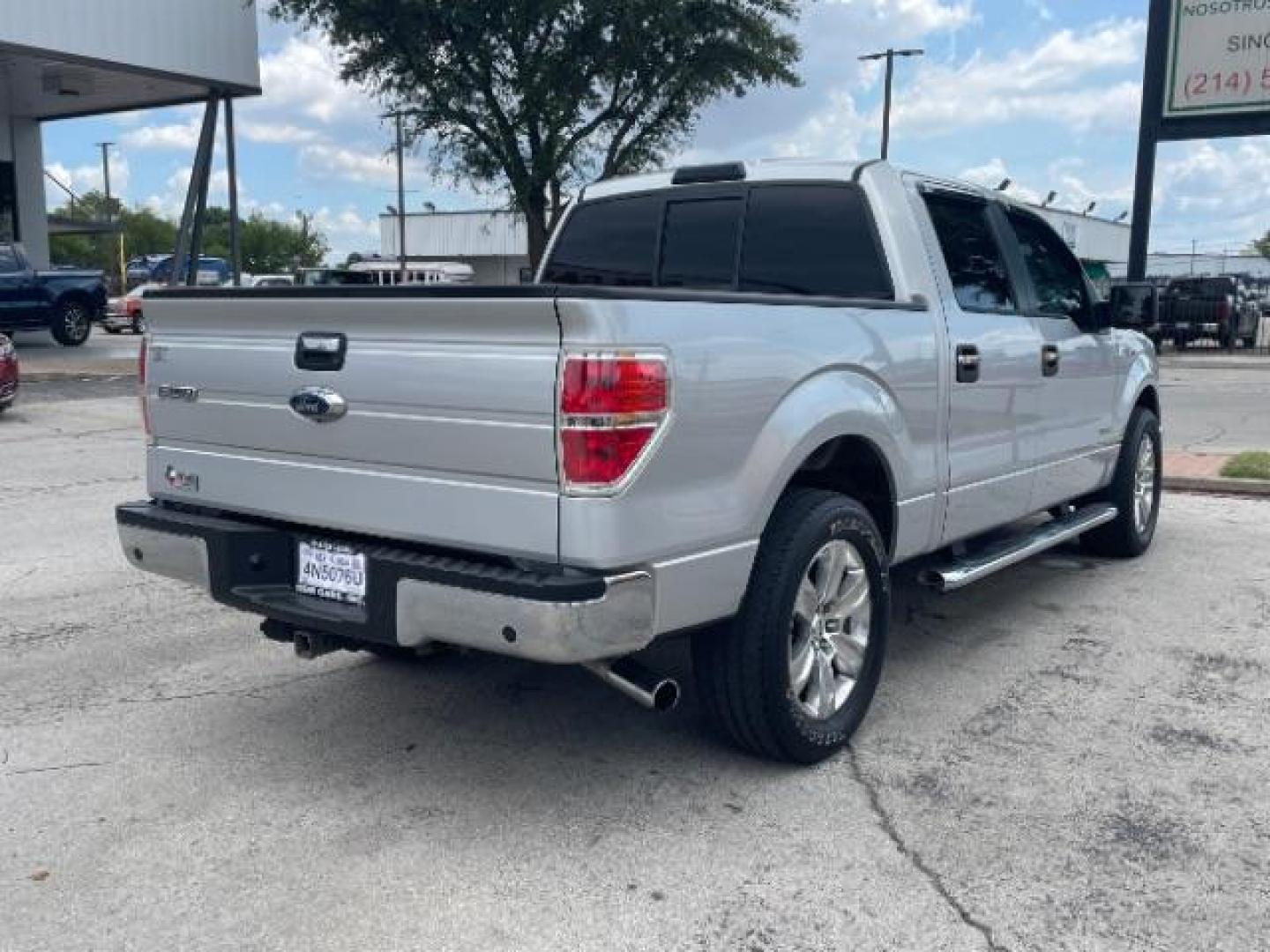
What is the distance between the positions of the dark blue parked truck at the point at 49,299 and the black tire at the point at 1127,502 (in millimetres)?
19209

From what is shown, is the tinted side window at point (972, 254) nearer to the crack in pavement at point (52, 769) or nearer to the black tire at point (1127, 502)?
the black tire at point (1127, 502)

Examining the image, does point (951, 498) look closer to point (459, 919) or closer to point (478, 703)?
point (478, 703)

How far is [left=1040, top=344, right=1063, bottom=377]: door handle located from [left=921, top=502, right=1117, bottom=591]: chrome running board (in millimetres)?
727

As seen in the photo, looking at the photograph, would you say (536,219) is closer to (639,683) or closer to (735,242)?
(735,242)

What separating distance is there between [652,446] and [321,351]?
1085 millimetres

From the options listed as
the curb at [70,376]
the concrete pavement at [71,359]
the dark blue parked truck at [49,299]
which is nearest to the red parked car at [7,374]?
the curb at [70,376]

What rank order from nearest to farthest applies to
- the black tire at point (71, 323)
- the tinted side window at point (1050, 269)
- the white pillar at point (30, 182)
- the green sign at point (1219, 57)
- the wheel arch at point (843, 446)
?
1. the wheel arch at point (843, 446)
2. the tinted side window at point (1050, 269)
3. the green sign at point (1219, 57)
4. the black tire at point (71, 323)
5. the white pillar at point (30, 182)

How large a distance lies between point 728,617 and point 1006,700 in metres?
1.52

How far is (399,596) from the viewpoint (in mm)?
3330

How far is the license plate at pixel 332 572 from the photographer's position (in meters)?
3.49

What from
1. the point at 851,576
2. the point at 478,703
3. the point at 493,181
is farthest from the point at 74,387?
the point at 851,576

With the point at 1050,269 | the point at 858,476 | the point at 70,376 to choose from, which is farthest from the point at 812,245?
the point at 70,376

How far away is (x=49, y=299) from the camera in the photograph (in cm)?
2195

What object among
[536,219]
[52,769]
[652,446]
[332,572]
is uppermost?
[536,219]
